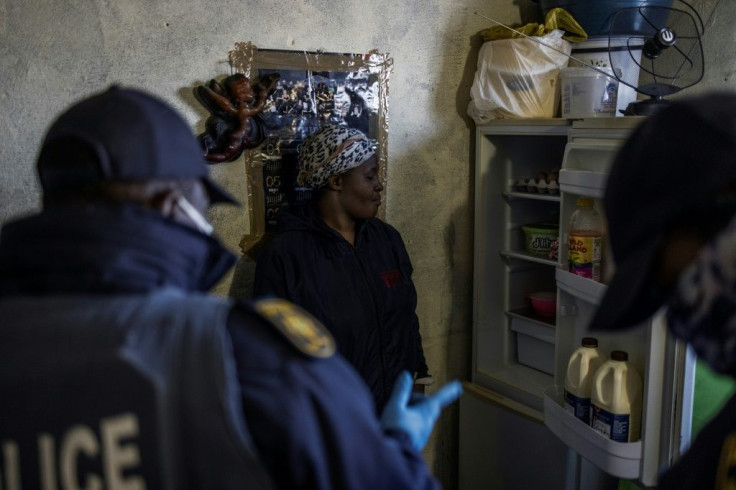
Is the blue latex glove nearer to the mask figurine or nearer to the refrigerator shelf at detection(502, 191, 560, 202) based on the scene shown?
the mask figurine

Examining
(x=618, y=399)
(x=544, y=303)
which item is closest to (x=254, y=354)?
(x=618, y=399)

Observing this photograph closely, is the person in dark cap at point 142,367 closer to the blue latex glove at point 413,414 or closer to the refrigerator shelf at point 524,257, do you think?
the blue latex glove at point 413,414

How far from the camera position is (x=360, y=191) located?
7.64ft

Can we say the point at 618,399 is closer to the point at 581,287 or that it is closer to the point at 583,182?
the point at 581,287

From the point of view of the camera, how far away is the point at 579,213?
2.16m

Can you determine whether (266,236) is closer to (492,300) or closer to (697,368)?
(492,300)

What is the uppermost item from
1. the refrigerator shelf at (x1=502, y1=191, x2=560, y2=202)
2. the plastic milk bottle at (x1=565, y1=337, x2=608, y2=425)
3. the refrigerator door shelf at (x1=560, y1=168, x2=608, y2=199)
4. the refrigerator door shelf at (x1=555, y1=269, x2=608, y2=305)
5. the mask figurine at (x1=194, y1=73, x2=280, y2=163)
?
the mask figurine at (x1=194, y1=73, x2=280, y2=163)

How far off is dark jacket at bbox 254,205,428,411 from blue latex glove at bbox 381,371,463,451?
102 cm

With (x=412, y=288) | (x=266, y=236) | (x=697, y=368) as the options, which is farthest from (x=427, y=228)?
(x=697, y=368)

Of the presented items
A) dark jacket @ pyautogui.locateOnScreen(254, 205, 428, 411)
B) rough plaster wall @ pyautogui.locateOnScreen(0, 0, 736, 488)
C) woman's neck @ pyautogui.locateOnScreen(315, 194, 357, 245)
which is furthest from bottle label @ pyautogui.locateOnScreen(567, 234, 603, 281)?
rough plaster wall @ pyautogui.locateOnScreen(0, 0, 736, 488)

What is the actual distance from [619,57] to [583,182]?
690 mm

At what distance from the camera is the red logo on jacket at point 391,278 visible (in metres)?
2.36

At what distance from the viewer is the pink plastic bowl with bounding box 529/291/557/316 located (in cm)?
271

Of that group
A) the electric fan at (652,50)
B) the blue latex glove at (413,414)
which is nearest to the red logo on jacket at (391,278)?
the electric fan at (652,50)
